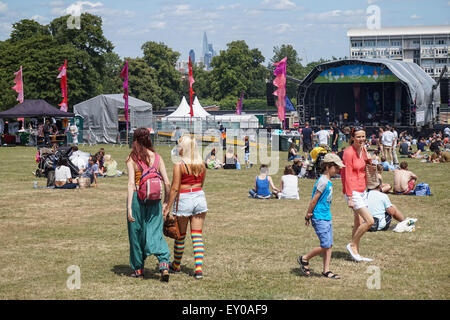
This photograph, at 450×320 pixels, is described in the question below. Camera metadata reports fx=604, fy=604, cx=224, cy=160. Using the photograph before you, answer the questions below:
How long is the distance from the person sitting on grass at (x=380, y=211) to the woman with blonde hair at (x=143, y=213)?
16.4ft

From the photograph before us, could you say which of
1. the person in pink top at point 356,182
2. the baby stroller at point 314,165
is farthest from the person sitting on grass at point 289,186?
the person in pink top at point 356,182

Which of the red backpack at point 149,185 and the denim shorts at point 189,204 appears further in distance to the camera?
the denim shorts at point 189,204

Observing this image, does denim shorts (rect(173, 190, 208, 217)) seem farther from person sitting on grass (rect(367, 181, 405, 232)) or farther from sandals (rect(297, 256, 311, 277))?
person sitting on grass (rect(367, 181, 405, 232))

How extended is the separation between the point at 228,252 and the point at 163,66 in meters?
86.9

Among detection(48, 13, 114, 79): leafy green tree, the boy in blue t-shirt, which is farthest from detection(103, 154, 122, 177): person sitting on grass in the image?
detection(48, 13, 114, 79): leafy green tree

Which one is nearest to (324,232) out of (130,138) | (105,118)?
(130,138)

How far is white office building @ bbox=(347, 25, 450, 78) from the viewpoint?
5039 inches

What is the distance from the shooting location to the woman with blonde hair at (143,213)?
24.0 feet

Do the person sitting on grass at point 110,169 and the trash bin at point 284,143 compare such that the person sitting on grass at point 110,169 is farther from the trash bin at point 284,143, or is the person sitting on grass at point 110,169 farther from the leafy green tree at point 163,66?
the leafy green tree at point 163,66

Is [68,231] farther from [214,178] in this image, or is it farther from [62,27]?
[62,27]

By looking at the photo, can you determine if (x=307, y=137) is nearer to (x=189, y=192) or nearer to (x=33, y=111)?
(x=33, y=111)

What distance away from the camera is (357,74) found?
1762 inches

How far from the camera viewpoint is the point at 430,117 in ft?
157

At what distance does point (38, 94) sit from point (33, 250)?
48.2m
